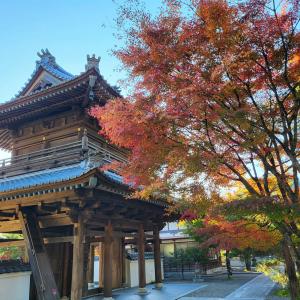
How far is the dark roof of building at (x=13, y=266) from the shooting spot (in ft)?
34.7

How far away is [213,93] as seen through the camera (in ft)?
21.3

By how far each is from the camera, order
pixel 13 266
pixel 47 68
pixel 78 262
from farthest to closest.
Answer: pixel 47 68
pixel 13 266
pixel 78 262

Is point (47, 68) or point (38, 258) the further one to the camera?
point (47, 68)

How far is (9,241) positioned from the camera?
1209 cm

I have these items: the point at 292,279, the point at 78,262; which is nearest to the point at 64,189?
the point at 78,262

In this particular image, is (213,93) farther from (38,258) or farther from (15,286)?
(15,286)

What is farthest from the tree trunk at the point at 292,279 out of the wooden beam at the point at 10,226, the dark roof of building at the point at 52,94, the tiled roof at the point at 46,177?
the wooden beam at the point at 10,226

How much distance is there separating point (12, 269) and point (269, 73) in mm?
10332

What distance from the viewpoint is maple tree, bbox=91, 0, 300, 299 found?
20.7 ft

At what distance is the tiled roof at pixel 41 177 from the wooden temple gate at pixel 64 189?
0.06 metres

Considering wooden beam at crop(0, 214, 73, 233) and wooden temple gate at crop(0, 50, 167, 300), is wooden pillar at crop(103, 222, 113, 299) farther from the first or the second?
wooden beam at crop(0, 214, 73, 233)

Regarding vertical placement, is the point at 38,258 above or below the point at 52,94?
below

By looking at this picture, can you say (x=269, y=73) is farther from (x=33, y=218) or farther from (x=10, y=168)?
(x=10, y=168)

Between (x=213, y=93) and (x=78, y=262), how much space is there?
7.02 m
